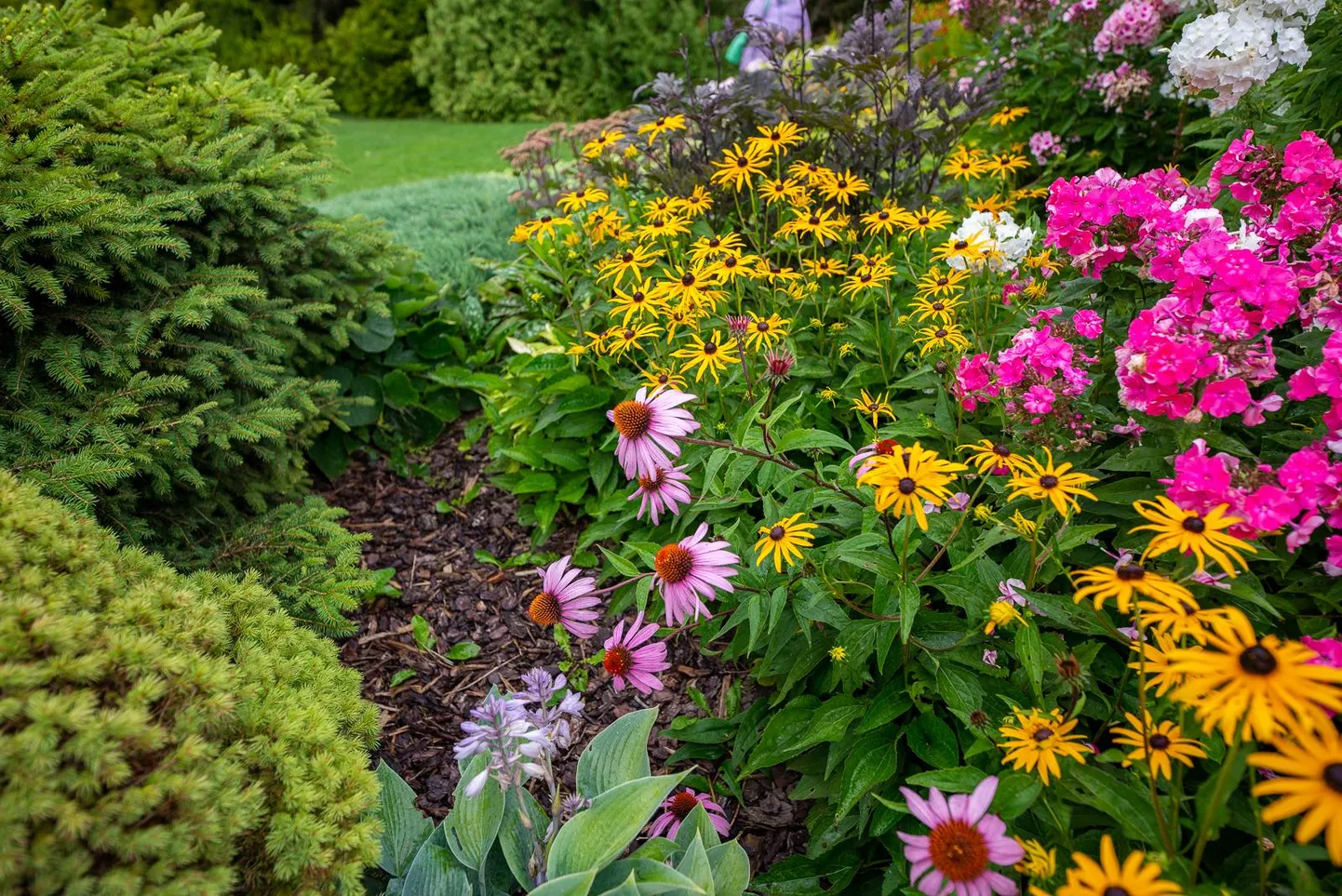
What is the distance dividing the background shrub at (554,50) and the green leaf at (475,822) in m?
9.81

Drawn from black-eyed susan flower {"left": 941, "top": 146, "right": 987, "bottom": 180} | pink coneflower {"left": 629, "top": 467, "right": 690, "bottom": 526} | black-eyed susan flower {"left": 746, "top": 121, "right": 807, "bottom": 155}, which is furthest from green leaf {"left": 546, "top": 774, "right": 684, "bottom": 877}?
black-eyed susan flower {"left": 941, "top": 146, "right": 987, "bottom": 180}

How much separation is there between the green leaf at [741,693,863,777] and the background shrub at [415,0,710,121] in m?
9.55

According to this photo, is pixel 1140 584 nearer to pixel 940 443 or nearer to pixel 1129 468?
pixel 1129 468

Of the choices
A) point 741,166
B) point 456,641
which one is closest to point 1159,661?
point 741,166

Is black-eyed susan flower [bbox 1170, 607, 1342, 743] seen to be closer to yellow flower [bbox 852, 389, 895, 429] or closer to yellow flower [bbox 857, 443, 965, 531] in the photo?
yellow flower [bbox 857, 443, 965, 531]

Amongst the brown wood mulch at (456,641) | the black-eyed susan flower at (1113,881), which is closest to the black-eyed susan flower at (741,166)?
the brown wood mulch at (456,641)

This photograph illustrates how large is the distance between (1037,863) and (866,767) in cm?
50

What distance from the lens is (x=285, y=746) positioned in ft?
4.37

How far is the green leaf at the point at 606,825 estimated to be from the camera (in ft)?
4.61

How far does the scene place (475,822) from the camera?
148cm

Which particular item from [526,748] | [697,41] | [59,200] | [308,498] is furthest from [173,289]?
[697,41]

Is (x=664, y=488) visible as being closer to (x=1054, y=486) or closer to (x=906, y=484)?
(x=906, y=484)

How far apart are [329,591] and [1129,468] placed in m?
1.89

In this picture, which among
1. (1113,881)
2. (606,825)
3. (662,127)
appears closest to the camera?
(1113,881)
